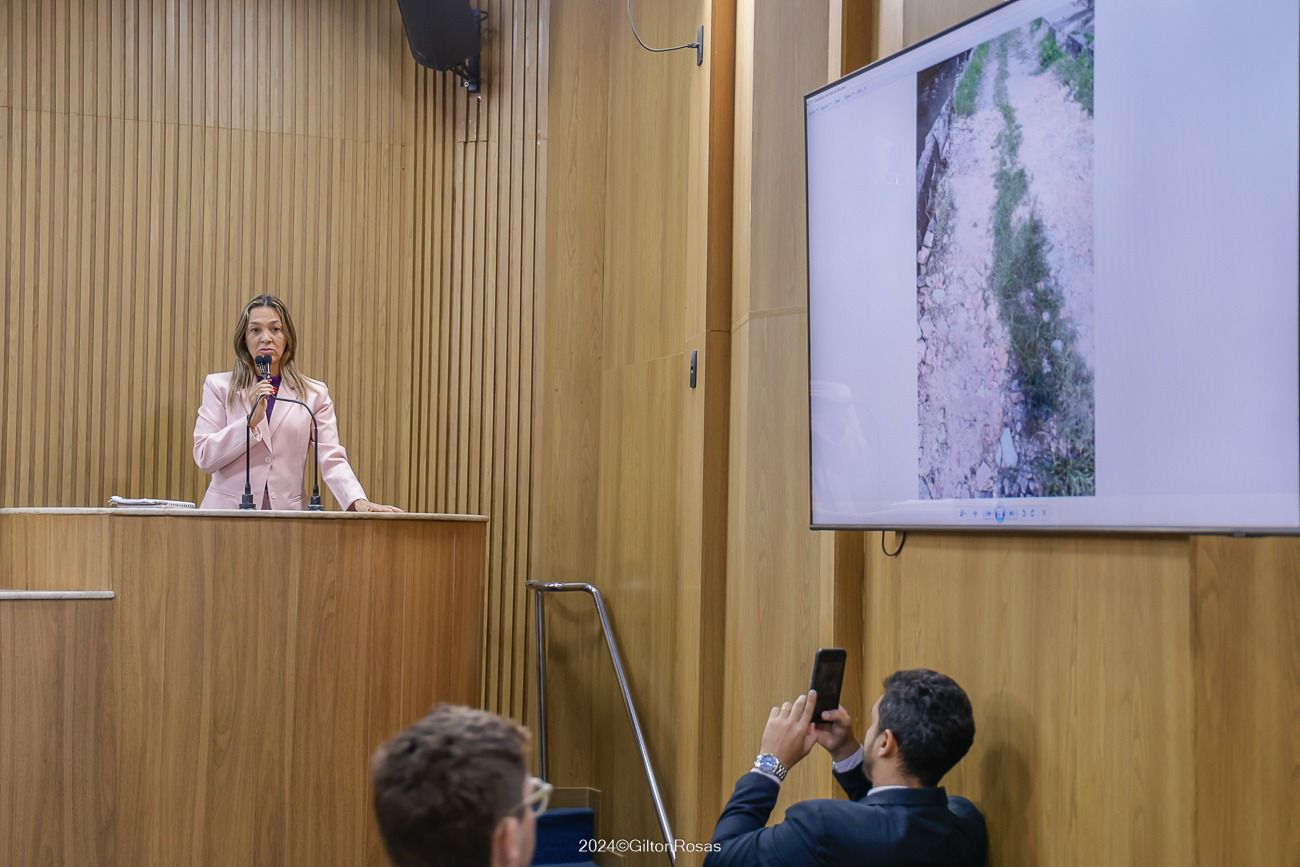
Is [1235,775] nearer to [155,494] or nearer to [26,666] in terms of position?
[26,666]

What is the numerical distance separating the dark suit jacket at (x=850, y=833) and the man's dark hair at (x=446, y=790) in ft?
3.04

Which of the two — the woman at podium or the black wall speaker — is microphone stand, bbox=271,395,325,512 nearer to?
the woman at podium

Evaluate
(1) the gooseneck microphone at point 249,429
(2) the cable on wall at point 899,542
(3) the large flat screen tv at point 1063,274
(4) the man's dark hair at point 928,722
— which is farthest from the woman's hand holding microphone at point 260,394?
(4) the man's dark hair at point 928,722

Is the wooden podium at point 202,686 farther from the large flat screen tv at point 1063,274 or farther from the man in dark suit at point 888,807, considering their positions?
the man in dark suit at point 888,807

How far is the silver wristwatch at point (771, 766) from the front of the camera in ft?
8.29

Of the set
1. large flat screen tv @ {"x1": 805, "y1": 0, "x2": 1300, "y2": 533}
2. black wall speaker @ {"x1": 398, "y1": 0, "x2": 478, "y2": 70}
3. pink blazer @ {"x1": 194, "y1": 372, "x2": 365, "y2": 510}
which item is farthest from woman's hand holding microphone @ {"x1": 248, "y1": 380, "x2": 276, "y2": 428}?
large flat screen tv @ {"x1": 805, "y1": 0, "x2": 1300, "y2": 533}

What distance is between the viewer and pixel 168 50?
18.4 feet

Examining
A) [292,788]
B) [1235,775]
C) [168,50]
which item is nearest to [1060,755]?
[1235,775]

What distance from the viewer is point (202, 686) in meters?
3.77

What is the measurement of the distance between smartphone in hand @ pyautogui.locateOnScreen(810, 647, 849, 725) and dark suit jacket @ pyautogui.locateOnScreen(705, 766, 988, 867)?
0.28 meters

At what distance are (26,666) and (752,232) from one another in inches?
95.1

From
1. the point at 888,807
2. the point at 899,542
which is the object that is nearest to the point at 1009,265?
the point at 899,542

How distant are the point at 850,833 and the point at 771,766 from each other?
26 cm

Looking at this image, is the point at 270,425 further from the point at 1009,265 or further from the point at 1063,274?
the point at 1063,274
